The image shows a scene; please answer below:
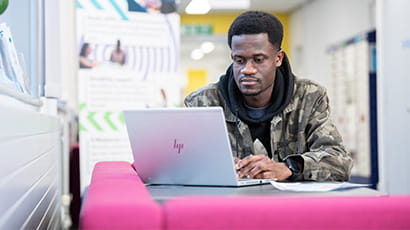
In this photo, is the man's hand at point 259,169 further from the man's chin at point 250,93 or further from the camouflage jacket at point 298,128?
the man's chin at point 250,93

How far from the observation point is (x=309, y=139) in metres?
2.12

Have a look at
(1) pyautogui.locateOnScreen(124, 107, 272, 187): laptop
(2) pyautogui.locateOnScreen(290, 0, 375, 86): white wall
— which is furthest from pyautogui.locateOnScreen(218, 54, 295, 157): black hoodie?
(2) pyautogui.locateOnScreen(290, 0, 375, 86): white wall

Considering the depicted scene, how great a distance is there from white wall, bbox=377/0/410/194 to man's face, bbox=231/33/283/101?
2.70 metres

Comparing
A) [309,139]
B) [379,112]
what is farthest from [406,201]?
[379,112]

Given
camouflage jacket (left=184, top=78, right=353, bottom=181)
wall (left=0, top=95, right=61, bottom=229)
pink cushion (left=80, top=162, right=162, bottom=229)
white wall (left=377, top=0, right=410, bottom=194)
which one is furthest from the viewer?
white wall (left=377, top=0, right=410, bottom=194)

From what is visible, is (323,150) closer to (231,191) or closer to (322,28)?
(231,191)

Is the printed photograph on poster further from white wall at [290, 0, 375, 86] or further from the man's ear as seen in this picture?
white wall at [290, 0, 375, 86]

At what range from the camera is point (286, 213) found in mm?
994

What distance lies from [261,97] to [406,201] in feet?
3.90

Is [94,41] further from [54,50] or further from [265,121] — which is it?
[265,121]

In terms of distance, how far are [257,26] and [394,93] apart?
294 cm

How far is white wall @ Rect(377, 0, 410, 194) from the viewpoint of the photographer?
452 cm

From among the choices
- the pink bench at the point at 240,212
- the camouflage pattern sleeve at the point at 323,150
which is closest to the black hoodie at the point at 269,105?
the camouflage pattern sleeve at the point at 323,150

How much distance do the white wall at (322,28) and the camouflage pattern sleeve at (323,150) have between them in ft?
19.5
